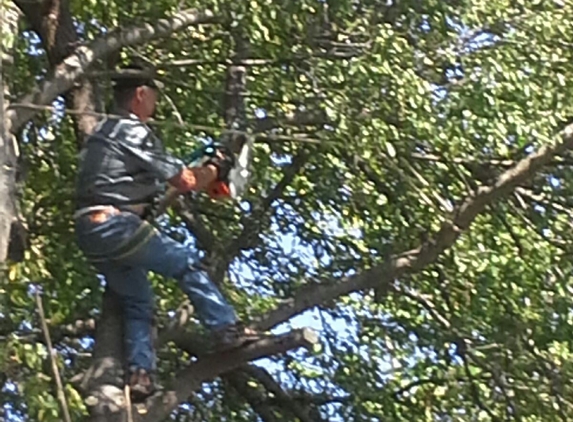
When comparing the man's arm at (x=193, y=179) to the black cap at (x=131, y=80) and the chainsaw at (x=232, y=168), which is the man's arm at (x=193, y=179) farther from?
the black cap at (x=131, y=80)

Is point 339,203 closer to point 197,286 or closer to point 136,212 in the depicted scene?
point 197,286

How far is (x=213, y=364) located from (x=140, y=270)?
636mm

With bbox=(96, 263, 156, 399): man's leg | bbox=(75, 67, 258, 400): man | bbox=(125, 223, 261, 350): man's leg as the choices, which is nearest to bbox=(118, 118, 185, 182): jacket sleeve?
bbox=(75, 67, 258, 400): man

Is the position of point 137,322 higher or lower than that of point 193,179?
lower

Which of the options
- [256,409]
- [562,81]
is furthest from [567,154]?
[256,409]

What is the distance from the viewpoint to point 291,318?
695 centimetres

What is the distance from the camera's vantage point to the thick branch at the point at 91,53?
21.5ft

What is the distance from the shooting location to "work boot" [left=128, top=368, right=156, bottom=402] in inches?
252

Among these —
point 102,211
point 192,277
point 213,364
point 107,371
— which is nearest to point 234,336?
point 213,364

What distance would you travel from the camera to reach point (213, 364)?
261 inches

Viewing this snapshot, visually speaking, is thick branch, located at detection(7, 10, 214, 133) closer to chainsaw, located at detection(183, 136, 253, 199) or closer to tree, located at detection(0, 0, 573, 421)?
tree, located at detection(0, 0, 573, 421)

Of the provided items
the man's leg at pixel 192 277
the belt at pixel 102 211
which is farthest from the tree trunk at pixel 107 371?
the belt at pixel 102 211

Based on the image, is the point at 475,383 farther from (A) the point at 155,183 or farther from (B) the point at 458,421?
(A) the point at 155,183

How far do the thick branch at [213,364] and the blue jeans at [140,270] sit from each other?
0.57ft
